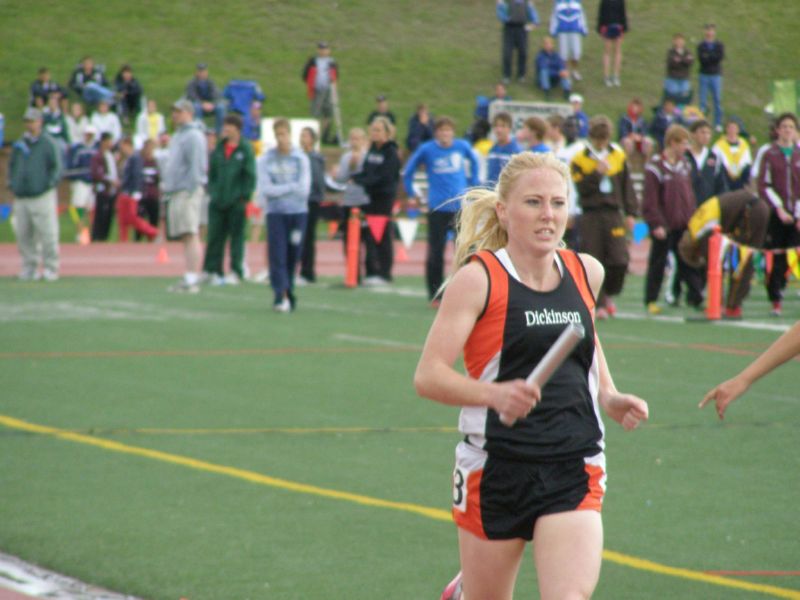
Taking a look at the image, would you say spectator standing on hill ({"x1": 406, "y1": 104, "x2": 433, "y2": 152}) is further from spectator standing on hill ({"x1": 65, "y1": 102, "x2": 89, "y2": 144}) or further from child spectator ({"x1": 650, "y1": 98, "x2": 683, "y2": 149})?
spectator standing on hill ({"x1": 65, "y1": 102, "x2": 89, "y2": 144})

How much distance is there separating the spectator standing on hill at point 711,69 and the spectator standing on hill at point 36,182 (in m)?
18.4

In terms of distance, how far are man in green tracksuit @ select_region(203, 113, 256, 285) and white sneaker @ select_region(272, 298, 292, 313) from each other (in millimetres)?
3248

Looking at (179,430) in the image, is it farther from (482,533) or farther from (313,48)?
(313,48)

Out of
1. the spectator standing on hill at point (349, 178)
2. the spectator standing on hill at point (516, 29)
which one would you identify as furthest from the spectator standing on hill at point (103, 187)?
the spectator standing on hill at point (516, 29)

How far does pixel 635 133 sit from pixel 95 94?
40.3 ft

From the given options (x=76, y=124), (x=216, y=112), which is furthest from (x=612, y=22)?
(x=76, y=124)

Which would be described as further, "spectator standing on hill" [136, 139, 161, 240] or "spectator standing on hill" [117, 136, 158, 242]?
"spectator standing on hill" [136, 139, 161, 240]

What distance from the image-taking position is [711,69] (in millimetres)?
37188

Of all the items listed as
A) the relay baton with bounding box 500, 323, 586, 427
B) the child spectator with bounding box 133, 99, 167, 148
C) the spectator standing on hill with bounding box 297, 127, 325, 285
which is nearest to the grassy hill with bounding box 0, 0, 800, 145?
the child spectator with bounding box 133, 99, 167, 148

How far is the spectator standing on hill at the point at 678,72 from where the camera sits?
37.3 m

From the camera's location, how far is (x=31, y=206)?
22.0 m

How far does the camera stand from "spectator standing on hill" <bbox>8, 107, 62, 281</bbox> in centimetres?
2183

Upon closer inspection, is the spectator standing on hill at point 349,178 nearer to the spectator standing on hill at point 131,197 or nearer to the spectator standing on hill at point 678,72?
the spectator standing on hill at point 131,197

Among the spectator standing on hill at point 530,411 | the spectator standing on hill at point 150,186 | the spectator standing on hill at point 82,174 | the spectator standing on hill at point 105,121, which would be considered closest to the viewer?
the spectator standing on hill at point 530,411
